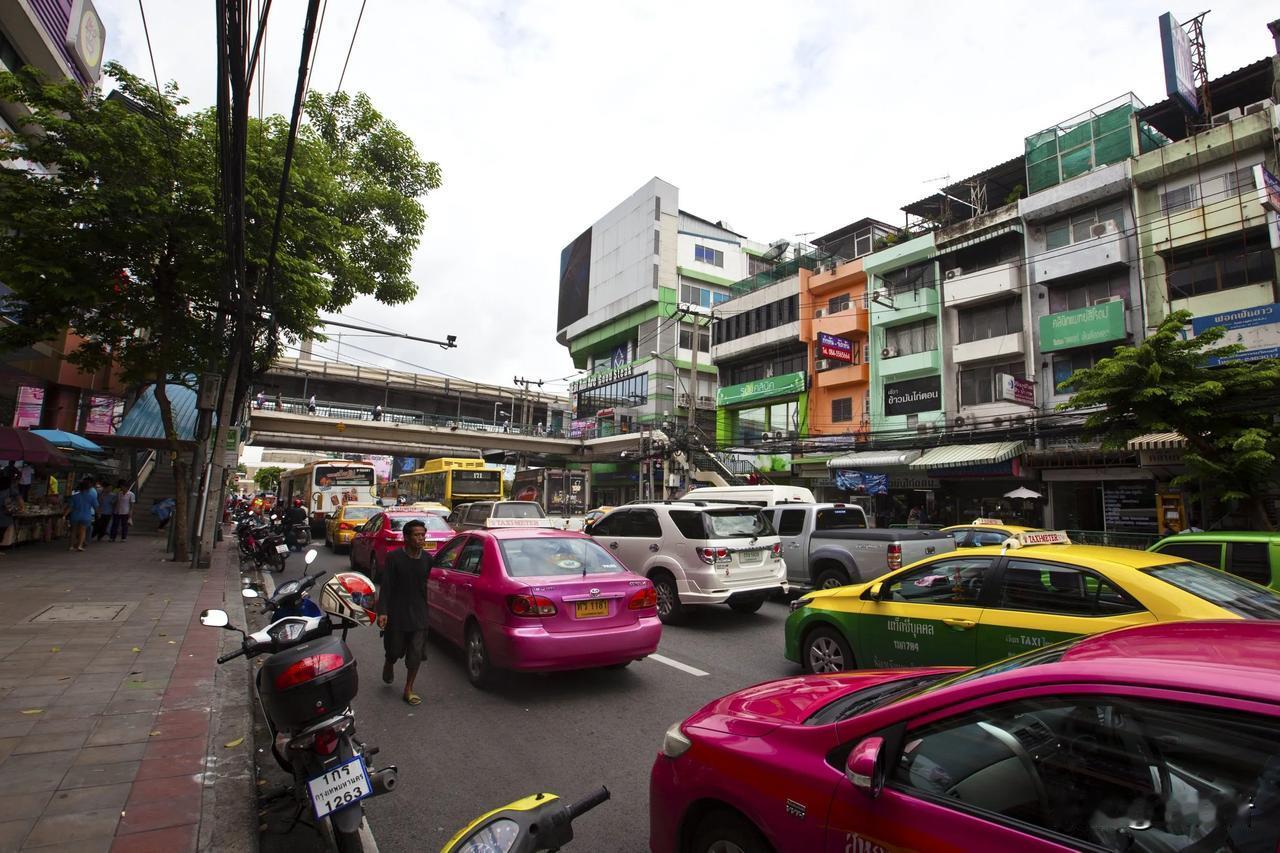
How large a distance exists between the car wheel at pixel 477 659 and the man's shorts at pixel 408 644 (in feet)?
1.93

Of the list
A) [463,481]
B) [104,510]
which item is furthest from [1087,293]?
[104,510]

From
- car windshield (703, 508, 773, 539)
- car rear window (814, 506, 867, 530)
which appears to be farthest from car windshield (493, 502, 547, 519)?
car windshield (703, 508, 773, 539)

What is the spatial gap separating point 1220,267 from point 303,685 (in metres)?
23.6

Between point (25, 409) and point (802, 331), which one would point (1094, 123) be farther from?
point (25, 409)

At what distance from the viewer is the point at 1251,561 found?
22.6 ft

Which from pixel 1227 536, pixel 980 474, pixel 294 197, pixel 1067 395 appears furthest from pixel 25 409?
pixel 1067 395

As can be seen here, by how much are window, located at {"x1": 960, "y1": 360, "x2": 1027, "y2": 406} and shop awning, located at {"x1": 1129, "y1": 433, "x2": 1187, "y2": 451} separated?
16.8 feet

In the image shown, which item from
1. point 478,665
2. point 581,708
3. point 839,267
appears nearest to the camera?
point 581,708

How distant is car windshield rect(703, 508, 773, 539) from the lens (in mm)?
8852

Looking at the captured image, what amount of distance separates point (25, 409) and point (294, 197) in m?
11.8

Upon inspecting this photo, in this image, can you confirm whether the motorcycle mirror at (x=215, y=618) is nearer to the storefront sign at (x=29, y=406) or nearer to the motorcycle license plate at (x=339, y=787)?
the motorcycle license plate at (x=339, y=787)

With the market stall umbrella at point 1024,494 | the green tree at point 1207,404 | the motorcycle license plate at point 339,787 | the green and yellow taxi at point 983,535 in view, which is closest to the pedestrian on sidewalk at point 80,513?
the motorcycle license plate at point 339,787

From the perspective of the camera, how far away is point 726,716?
2832mm

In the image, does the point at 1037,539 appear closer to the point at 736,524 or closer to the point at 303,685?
the point at 736,524
